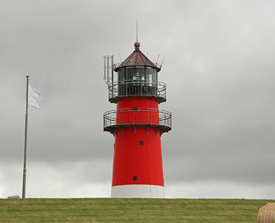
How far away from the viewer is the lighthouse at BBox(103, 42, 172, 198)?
45.4 metres

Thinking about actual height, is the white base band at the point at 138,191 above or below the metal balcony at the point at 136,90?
below

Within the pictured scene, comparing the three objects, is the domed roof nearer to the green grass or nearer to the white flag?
the white flag

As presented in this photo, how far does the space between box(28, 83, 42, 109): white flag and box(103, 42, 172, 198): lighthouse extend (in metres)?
6.41

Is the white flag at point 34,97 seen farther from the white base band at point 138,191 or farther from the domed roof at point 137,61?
the white base band at point 138,191

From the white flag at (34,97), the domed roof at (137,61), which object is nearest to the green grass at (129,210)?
the white flag at (34,97)

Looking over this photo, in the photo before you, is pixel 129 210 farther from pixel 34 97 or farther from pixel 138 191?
pixel 34 97

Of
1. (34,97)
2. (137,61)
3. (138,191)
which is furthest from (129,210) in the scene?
(137,61)

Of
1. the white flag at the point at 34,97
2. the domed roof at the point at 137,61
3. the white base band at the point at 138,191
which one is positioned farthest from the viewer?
the domed roof at the point at 137,61

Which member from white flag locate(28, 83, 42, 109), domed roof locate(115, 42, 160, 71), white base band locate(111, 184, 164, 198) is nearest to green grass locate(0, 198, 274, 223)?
white base band locate(111, 184, 164, 198)

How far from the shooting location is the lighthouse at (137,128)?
1788 inches

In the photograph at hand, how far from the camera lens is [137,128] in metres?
46.1

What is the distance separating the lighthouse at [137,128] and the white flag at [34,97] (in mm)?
6409

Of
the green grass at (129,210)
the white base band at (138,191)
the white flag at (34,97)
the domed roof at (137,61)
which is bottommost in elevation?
the green grass at (129,210)

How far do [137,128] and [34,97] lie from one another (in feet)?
26.5
